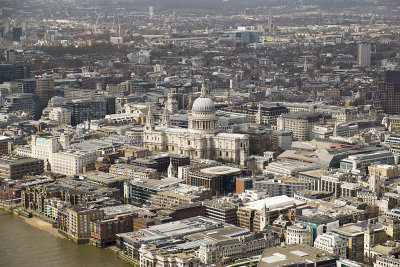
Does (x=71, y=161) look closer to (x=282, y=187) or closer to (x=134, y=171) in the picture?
(x=134, y=171)

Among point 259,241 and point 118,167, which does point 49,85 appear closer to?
point 118,167

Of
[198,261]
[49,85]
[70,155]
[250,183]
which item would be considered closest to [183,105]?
[49,85]

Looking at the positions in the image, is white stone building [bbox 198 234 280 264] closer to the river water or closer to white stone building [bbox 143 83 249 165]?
the river water

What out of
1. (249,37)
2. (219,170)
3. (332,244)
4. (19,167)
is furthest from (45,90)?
(249,37)

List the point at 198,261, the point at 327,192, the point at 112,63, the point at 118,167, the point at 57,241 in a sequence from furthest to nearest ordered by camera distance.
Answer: the point at 112,63 < the point at 118,167 < the point at 327,192 < the point at 57,241 < the point at 198,261

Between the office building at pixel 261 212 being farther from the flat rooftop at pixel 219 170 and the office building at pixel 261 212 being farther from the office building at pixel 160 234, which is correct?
the flat rooftop at pixel 219 170

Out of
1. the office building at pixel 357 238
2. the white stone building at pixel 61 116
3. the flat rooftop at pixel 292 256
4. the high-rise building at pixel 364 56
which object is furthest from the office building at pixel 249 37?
the flat rooftop at pixel 292 256
